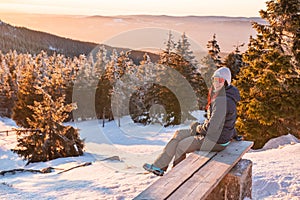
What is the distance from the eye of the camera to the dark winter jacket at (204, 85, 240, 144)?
4.43 metres

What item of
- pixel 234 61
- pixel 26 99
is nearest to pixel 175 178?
pixel 234 61

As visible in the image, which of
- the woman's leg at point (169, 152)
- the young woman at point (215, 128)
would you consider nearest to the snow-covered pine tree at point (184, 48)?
the woman's leg at point (169, 152)

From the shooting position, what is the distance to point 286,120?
1402 cm

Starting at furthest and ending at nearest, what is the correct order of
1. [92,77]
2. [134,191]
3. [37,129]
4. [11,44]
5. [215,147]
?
[11,44], [92,77], [37,129], [134,191], [215,147]

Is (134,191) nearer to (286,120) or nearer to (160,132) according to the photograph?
(286,120)

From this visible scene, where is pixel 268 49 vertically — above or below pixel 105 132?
above

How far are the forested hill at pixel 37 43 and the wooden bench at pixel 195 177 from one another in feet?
468

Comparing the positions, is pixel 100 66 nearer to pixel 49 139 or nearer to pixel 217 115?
pixel 49 139

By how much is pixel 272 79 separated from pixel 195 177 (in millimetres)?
10371

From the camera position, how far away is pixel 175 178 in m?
3.55

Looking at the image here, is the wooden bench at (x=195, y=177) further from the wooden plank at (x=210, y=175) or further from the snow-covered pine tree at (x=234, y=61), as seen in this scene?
the snow-covered pine tree at (x=234, y=61)

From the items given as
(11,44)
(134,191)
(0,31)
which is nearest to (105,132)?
(134,191)

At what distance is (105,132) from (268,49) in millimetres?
27381

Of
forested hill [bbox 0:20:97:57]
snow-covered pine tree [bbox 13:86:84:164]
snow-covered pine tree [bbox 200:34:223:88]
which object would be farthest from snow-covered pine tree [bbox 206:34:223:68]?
forested hill [bbox 0:20:97:57]
